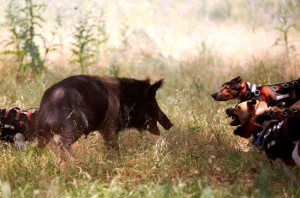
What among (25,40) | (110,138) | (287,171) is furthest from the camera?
(25,40)

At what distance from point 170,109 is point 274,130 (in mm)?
3130

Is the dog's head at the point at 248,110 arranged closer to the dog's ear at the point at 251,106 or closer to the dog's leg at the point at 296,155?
the dog's ear at the point at 251,106

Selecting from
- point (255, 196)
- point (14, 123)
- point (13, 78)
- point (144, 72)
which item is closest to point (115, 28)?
point (144, 72)

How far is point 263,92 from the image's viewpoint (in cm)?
601

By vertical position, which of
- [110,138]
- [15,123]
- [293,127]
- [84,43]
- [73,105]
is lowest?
[110,138]

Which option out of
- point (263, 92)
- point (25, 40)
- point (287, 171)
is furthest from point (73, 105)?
point (25, 40)

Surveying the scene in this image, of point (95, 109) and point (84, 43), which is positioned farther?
point (84, 43)

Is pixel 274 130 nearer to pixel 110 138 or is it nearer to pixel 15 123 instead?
pixel 110 138

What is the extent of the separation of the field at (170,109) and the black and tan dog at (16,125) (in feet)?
0.94

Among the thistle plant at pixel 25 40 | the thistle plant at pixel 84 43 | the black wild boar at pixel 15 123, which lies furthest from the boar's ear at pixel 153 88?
the thistle plant at pixel 25 40

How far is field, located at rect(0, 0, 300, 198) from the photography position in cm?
488

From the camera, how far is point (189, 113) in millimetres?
7570

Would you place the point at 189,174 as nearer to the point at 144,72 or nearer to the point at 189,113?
the point at 189,113

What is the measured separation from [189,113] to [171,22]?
989cm
